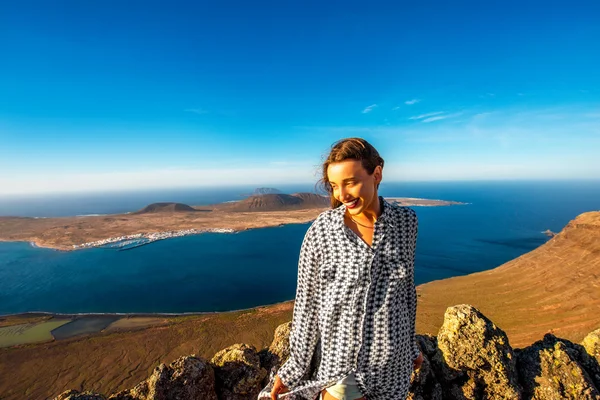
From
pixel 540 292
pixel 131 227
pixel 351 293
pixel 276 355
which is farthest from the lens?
pixel 131 227

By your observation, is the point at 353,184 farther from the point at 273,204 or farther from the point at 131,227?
the point at 273,204

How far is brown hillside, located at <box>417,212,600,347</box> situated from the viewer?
58.3ft

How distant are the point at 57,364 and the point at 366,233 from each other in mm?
24084

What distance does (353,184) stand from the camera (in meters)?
1.43

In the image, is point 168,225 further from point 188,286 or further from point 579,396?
point 579,396

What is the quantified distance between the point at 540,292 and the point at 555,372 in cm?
2741

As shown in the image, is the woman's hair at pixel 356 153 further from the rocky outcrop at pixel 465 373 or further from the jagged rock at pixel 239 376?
the jagged rock at pixel 239 376

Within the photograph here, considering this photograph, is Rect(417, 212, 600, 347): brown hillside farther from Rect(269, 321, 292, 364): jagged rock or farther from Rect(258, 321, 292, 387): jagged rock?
Rect(258, 321, 292, 387): jagged rock

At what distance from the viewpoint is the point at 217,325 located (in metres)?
21.3

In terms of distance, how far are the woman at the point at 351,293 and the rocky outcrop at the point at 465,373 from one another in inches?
90.5

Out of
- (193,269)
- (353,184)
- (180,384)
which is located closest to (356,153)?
(353,184)

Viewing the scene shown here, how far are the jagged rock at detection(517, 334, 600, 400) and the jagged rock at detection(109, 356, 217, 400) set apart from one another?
3.85m

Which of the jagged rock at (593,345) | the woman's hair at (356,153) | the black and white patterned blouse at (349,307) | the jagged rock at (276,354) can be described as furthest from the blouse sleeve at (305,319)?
the jagged rock at (593,345)

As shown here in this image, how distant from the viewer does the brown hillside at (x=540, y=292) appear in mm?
17781
